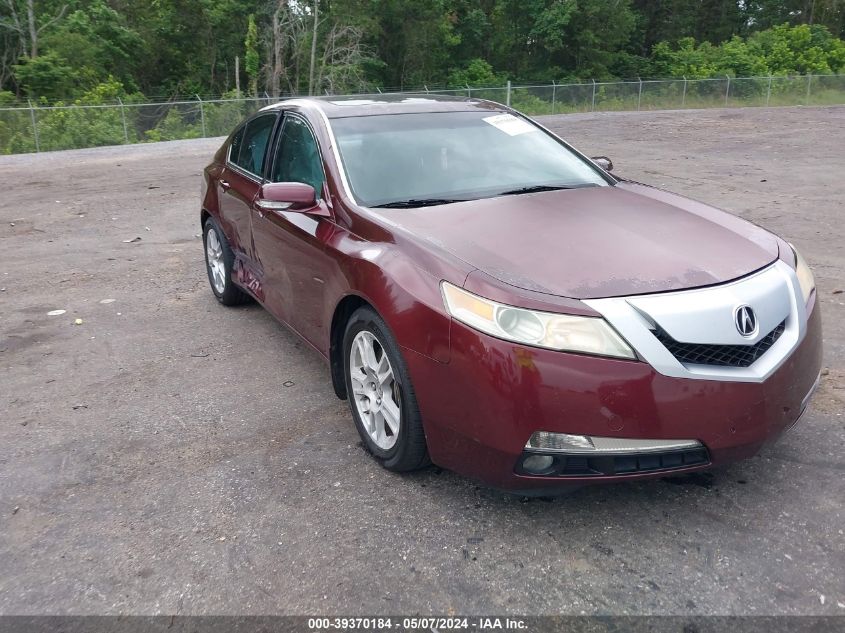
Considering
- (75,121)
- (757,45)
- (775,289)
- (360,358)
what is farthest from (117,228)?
(757,45)

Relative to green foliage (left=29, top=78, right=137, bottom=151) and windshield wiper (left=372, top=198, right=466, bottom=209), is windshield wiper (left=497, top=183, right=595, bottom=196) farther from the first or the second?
green foliage (left=29, top=78, right=137, bottom=151)

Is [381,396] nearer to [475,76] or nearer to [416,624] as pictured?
[416,624]

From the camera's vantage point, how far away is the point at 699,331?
258 cm

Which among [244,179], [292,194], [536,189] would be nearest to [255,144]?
[244,179]

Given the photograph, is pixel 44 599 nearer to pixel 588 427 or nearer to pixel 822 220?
pixel 588 427

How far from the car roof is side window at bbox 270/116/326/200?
17 cm

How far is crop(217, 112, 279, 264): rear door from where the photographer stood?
193 inches

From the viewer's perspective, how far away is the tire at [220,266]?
5570mm

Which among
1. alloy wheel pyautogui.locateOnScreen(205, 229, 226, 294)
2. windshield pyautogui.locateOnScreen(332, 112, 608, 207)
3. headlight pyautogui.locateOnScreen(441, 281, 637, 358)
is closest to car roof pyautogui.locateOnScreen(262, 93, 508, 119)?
windshield pyautogui.locateOnScreen(332, 112, 608, 207)

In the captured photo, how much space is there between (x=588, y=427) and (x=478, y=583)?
685 millimetres

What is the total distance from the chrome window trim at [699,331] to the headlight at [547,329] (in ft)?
0.14

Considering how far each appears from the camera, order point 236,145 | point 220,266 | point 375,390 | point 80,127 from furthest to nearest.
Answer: point 80,127 < point 220,266 < point 236,145 < point 375,390

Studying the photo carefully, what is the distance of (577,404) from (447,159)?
1.94 m

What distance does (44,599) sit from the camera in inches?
103
